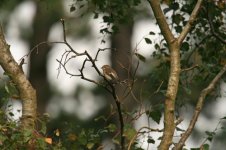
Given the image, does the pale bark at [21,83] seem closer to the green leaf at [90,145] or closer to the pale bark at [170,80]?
the green leaf at [90,145]

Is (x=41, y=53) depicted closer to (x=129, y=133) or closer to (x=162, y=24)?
(x=162, y=24)

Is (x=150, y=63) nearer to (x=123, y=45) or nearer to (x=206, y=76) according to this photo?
(x=123, y=45)

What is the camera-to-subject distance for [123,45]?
42.8ft

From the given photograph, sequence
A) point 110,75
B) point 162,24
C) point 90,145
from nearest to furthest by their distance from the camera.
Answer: point 110,75, point 162,24, point 90,145

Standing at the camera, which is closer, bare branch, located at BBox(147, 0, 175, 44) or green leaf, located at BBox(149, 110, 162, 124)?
bare branch, located at BBox(147, 0, 175, 44)

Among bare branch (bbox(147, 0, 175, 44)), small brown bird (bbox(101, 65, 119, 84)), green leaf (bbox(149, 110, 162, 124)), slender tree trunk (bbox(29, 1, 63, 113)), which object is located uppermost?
slender tree trunk (bbox(29, 1, 63, 113))

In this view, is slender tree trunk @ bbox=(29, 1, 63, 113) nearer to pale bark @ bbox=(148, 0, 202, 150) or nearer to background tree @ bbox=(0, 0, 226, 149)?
background tree @ bbox=(0, 0, 226, 149)

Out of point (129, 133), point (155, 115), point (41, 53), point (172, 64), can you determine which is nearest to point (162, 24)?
point (172, 64)

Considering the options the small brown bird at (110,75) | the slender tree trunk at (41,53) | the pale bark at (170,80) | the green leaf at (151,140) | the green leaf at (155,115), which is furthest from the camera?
the slender tree trunk at (41,53)

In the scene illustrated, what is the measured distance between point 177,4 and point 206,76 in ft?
1.83

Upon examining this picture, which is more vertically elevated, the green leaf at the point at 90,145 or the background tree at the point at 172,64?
the background tree at the point at 172,64

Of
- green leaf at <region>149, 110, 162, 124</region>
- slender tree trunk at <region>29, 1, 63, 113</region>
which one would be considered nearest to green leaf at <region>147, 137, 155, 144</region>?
green leaf at <region>149, 110, 162, 124</region>

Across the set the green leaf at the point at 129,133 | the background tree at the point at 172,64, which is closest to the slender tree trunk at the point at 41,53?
the background tree at the point at 172,64

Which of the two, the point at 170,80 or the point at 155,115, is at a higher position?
the point at 170,80
